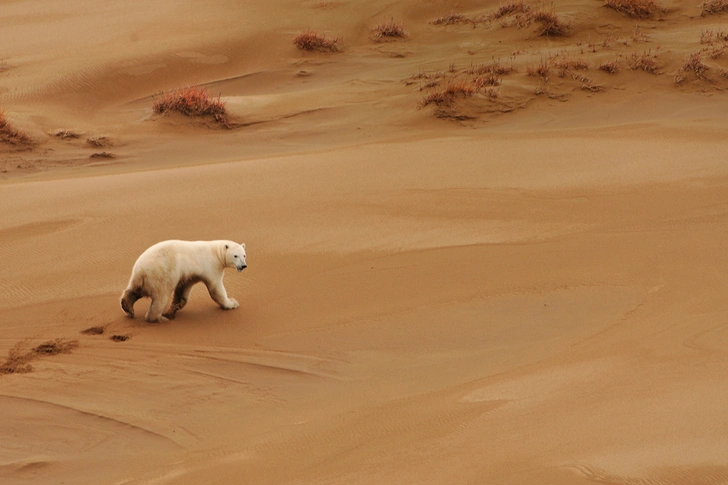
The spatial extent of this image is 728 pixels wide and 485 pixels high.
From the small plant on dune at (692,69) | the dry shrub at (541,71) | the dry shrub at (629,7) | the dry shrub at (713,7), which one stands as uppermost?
the dry shrub at (629,7)

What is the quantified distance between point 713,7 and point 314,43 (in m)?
9.39

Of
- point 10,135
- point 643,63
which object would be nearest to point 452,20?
point 643,63

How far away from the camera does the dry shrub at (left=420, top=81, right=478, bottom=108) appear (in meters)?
15.0

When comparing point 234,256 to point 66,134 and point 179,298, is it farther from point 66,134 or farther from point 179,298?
point 66,134

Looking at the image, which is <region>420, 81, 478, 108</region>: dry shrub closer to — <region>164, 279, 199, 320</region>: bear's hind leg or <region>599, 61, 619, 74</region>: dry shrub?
<region>599, 61, 619, 74</region>: dry shrub

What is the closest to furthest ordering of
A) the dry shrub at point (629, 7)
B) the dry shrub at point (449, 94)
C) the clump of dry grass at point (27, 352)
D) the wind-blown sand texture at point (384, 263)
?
the wind-blown sand texture at point (384, 263), the clump of dry grass at point (27, 352), the dry shrub at point (449, 94), the dry shrub at point (629, 7)

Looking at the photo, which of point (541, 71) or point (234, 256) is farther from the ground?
point (541, 71)

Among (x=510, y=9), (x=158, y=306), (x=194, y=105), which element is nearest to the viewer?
(x=158, y=306)

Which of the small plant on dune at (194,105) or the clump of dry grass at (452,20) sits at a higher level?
the clump of dry grass at (452,20)

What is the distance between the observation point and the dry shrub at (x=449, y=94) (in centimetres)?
1497

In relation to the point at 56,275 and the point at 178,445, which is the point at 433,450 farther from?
the point at 56,275

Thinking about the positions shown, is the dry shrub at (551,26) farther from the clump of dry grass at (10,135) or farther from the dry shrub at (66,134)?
the clump of dry grass at (10,135)

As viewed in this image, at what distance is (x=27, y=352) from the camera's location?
7312 mm

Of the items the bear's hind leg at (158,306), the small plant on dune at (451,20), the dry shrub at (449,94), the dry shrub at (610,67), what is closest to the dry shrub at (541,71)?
the dry shrub at (610,67)
